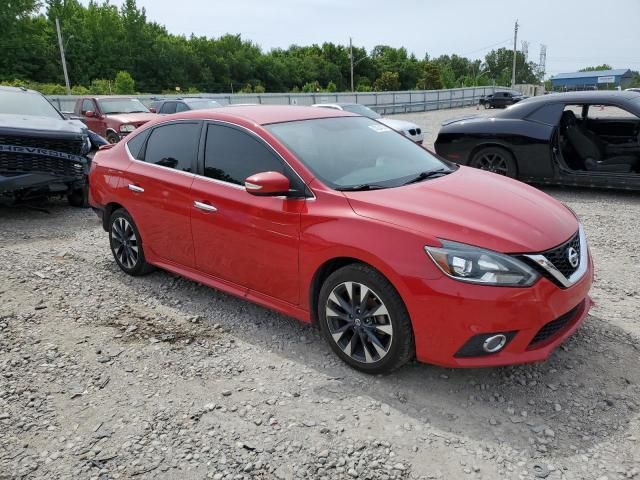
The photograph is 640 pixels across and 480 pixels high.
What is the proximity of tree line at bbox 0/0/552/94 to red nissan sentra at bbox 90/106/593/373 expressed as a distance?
158 feet

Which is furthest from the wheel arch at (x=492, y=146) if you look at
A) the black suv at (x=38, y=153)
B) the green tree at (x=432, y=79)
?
the green tree at (x=432, y=79)

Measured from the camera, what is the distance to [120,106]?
1523 cm

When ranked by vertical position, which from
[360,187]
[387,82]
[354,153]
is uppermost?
[387,82]

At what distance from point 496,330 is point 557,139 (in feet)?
19.8

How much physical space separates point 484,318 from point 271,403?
51.9 inches

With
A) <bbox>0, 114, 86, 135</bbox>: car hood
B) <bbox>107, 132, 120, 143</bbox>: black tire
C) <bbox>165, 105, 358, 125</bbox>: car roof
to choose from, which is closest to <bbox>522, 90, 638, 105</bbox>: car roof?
<bbox>165, 105, 358, 125</bbox>: car roof

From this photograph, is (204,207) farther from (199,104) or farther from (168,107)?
(168,107)

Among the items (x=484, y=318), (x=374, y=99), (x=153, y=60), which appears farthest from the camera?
(x=153, y=60)

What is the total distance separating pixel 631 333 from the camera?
379 cm

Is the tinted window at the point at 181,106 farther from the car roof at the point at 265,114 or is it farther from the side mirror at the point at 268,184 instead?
the side mirror at the point at 268,184

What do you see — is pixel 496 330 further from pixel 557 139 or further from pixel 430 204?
pixel 557 139

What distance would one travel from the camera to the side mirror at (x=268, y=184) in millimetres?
3412

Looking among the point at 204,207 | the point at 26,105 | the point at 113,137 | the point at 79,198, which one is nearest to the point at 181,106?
the point at 113,137

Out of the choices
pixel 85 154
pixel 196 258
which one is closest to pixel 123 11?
pixel 85 154
